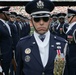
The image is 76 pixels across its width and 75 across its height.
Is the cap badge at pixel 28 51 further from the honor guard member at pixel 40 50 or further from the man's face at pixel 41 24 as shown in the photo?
the man's face at pixel 41 24

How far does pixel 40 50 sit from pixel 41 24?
280 millimetres

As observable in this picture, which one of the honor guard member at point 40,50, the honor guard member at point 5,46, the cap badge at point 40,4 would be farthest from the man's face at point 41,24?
the honor guard member at point 5,46

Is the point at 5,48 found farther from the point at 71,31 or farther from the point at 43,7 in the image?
the point at 43,7

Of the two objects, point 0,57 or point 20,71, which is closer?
point 20,71

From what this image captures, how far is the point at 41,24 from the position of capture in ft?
12.2

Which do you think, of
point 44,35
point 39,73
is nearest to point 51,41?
point 44,35

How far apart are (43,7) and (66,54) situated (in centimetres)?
58

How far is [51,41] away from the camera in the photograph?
373 centimetres

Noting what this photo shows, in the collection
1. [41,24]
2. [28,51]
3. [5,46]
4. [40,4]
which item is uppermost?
[40,4]

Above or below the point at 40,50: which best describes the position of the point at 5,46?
below

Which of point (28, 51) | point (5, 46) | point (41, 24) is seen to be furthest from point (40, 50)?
point (5, 46)

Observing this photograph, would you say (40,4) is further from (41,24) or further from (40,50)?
(40,50)

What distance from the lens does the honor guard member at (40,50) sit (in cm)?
362

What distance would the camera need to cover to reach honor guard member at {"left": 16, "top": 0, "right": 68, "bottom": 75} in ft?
11.9
